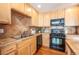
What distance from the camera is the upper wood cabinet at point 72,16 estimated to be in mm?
1585

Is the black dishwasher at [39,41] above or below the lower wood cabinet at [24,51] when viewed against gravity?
above

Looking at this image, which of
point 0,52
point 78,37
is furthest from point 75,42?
point 0,52

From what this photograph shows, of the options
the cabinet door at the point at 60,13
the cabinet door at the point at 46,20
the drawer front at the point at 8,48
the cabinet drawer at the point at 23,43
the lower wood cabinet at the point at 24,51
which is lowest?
the lower wood cabinet at the point at 24,51

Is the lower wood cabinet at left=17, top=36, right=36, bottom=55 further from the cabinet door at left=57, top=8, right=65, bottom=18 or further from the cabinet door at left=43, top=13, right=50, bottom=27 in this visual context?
the cabinet door at left=57, top=8, right=65, bottom=18

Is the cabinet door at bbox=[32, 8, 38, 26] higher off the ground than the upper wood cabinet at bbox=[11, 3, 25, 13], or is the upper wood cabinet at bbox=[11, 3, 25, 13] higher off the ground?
the upper wood cabinet at bbox=[11, 3, 25, 13]

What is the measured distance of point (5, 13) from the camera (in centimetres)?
159

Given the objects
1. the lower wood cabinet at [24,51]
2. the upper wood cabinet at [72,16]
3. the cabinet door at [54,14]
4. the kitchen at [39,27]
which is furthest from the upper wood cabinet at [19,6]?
the upper wood cabinet at [72,16]

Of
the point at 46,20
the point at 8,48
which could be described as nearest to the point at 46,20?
the point at 46,20

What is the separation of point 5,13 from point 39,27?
1.85 feet

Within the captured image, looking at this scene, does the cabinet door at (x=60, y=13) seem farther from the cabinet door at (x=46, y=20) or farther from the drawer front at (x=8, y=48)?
the drawer front at (x=8, y=48)

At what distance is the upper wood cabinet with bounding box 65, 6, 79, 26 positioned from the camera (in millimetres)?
1585

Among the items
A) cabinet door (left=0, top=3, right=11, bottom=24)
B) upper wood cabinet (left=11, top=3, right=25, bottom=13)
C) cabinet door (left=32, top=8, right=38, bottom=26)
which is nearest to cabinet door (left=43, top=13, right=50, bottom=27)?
cabinet door (left=32, top=8, right=38, bottom=26)

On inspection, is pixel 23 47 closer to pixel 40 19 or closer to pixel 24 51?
pixel 24 51

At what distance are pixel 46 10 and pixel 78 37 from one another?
0.66 metres
